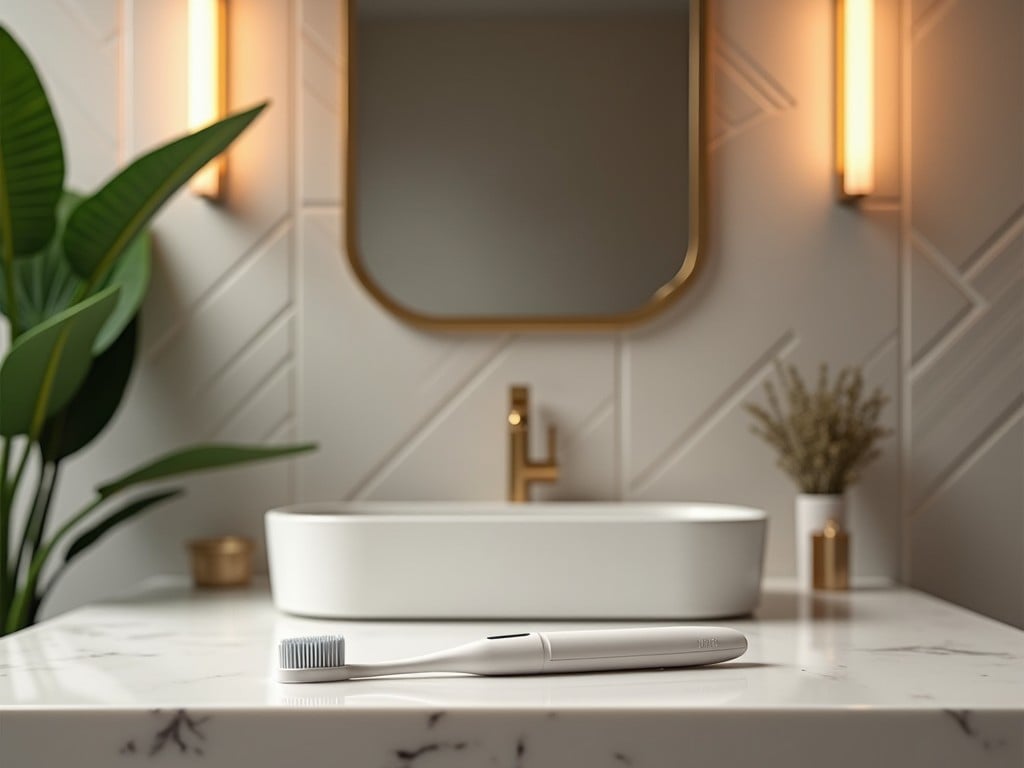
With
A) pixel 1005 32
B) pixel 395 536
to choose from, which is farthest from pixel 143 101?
pixel 1005 32

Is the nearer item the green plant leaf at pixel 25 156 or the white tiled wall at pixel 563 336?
the green plant leaf at pixel 25 156

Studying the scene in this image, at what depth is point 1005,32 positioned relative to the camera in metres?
1.48

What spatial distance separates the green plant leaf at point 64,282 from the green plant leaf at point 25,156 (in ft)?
0.33

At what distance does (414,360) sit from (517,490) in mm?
233

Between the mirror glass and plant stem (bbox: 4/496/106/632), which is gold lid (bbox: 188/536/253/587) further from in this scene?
the mirror glass

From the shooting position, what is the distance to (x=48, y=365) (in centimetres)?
121

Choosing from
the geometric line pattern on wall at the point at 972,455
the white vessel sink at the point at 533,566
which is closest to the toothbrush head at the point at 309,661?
the white vessel sink at the point at 533,566

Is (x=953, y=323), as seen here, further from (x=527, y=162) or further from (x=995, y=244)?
(x=527, y=162)

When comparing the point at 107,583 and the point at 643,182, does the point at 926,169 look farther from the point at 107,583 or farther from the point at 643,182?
the point at 107,583

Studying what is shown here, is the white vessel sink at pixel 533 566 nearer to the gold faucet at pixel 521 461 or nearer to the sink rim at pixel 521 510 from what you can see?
the sink rim at pixel 521 510

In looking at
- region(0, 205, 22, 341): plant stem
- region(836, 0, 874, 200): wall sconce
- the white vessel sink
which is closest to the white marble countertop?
the white vessel sink

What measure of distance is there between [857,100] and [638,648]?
0.89 m

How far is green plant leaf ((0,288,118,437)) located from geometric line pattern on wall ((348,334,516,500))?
0.41m

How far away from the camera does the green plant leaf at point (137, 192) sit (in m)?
1.27
